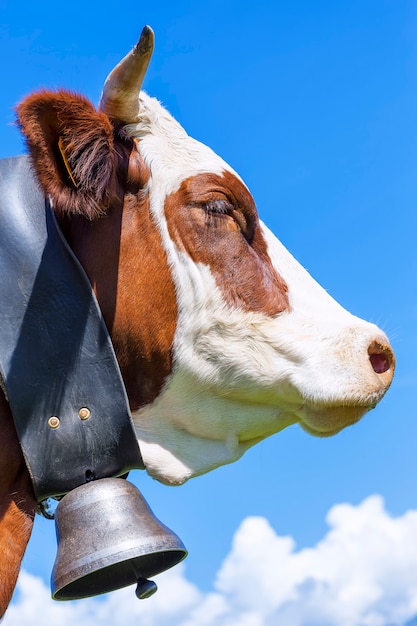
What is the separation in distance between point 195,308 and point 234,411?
0.51 meters

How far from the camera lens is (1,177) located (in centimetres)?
384

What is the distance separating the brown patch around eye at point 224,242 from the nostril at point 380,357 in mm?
435

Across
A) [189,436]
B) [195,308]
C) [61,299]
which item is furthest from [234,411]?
[61,299]

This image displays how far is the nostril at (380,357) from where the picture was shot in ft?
12.7

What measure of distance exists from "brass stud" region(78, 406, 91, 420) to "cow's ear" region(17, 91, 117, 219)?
33.3 inches

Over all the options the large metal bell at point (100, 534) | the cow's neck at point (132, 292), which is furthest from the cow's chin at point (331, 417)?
the large metal bell at point (100, 534)

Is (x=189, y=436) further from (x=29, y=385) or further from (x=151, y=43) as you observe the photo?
(x=151, y=43)

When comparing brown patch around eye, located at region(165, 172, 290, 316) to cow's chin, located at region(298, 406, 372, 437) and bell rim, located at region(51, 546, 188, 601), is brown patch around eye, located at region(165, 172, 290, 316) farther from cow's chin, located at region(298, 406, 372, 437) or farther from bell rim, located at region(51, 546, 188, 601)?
bell rim, located at region(51, 546, 188, 601)

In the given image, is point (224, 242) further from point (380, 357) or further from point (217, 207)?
point (380, 357)

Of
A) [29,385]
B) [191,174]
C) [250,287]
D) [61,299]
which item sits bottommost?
[29,385]

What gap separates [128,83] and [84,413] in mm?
1519

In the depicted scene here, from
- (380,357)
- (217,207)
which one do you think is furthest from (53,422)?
(380,357)

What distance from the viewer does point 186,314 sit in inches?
151

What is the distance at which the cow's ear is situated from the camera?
3.73 m
